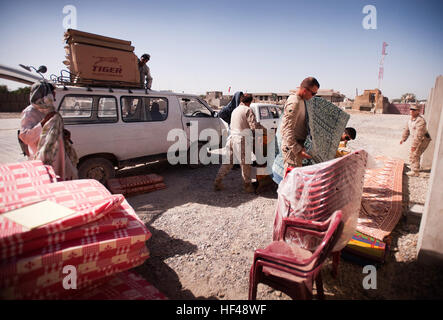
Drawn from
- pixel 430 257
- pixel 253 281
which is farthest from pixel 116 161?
pixel 430 257

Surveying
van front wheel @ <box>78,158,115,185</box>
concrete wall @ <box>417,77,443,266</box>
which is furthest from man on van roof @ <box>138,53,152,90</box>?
concrete wall @ <box>417,77,443,266</box>

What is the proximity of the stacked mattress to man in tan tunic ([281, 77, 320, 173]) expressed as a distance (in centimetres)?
217

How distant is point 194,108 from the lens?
6742 millimetres

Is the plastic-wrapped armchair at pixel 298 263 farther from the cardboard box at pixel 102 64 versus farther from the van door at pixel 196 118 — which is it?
the cardboard box at pixel 102 64

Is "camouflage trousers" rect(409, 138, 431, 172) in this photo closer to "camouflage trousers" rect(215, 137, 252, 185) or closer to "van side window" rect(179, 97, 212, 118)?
"camouflage trousers" rect(215, 137, 252, 185)

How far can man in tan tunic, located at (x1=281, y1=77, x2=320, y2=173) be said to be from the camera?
3.11 m

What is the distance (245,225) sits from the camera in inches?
145

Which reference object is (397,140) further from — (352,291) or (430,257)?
(352,291)

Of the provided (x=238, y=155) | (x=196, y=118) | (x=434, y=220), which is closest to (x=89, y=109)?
(x=196, y=118)

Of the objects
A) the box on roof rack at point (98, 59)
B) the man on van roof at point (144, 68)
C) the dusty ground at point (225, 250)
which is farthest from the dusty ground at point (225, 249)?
the man on van roof at point (144, 68)

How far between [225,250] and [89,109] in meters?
3.98

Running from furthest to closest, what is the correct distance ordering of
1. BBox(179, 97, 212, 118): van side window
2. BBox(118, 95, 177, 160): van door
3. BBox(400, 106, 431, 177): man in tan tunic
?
BBox(179, 97, 212, 118): van side window → BBox(400, 106, 431, 177): man in tan tunic → BBox(118, 95, 177, 160): van door

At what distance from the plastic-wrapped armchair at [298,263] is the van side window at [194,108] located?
4759 millimetres
